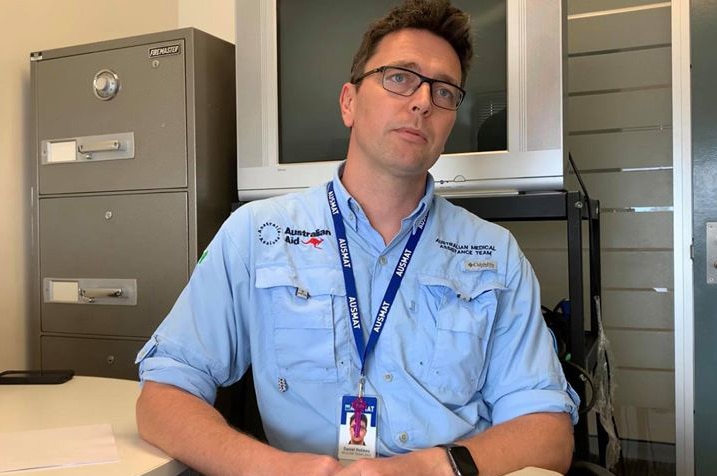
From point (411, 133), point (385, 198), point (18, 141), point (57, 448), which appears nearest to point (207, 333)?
point (57, 448)

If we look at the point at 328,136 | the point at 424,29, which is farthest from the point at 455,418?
the point at 328,136

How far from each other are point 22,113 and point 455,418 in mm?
1718

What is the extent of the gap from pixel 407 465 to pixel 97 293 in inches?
51.3

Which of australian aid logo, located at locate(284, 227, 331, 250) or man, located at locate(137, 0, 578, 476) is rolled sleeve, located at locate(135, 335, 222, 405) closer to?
man, located at locate(137, 0, 578, 476)

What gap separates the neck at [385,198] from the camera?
140 centimetres

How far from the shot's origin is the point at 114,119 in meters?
1.97

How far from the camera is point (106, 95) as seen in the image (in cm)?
197

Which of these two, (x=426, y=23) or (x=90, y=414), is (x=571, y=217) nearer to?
(x=426, y=23)

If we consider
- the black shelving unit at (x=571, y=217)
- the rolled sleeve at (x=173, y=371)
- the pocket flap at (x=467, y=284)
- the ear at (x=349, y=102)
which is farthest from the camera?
the black shelving unit at (x=571, y=217)

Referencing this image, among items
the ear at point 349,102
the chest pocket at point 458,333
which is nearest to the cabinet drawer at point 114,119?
the ear at point 349,102

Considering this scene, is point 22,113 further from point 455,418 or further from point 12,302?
point 455,418

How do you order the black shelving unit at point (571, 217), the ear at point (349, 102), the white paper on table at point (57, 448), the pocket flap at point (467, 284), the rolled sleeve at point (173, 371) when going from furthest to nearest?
the black shelving unit at point (571, 217) → the ear at point (349, 102) → the pocket flap at point (467, 284) → the rolled sleeve at point (173, 371) → the white paper on table at point (57, 448)

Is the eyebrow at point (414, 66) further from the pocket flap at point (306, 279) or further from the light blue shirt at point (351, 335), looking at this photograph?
the pocket flap at point (306, 279)

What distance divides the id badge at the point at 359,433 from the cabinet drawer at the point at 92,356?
3.15 ft
